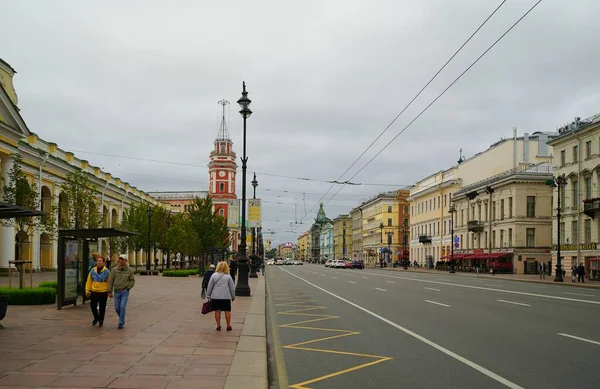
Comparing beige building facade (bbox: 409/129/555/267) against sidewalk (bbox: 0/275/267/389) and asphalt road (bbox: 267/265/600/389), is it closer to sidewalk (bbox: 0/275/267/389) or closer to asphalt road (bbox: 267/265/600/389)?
asphalt road (bbox: 267/265/600/389)

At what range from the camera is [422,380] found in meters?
8.56

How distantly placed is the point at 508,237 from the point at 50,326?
6161cm

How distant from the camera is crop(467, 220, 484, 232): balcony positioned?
244 feet

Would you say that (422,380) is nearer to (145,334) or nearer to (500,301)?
(145,334)

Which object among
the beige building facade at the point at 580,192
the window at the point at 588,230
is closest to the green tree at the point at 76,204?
the beige building facade at the point at 580,192

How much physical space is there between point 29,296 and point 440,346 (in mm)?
12883

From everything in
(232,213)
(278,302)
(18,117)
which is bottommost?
(278,302)

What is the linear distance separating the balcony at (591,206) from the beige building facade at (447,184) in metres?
20.6

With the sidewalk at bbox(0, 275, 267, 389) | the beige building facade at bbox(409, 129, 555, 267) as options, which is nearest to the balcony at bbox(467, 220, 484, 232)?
the beige building facade at bbox(409, 129, 555, 267)

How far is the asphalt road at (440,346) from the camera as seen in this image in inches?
340

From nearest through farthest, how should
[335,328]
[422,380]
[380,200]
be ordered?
1. [422,380]
2. [335,328]
3. [380,200]

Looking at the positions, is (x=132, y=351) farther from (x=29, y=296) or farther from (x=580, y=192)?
(x=580, y=192)

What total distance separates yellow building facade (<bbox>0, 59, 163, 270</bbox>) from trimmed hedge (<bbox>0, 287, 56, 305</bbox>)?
12.2 meters

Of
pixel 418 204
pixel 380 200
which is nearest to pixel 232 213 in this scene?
pixel 418 204
